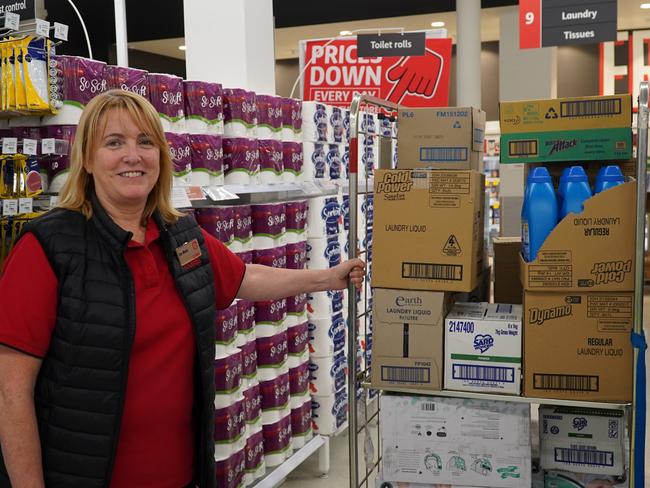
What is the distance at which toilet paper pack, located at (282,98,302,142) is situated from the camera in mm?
3570

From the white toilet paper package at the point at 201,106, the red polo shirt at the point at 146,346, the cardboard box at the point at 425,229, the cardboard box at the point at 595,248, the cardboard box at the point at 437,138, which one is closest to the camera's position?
the red polo shirt at the point at 146,346

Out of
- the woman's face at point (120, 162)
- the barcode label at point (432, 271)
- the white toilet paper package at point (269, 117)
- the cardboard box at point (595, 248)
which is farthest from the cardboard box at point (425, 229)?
the white toilet paper package at point (269, 117)

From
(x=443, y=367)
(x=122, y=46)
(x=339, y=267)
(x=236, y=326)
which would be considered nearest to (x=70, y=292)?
(x=339, y=267)

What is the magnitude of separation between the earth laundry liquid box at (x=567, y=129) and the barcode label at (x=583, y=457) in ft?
2.97

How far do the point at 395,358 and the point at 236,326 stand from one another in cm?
103

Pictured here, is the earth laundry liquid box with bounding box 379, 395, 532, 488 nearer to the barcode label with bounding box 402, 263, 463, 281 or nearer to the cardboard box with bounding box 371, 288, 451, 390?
the cardboard box with bounding box 371, 288, 451, 390

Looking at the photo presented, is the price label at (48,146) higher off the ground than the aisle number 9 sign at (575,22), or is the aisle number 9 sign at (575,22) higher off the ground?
the aisle number 9 sign at (575,22)

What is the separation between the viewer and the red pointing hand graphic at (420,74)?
7.16m

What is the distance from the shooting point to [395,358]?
230cm

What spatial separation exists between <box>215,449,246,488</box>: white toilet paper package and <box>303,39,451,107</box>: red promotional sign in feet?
15.1

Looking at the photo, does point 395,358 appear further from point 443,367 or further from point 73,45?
point 73,45

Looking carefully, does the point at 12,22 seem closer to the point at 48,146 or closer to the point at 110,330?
the point at 48,146

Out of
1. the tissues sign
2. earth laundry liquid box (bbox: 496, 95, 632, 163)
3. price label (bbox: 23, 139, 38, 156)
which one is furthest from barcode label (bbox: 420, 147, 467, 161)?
the tissues sign

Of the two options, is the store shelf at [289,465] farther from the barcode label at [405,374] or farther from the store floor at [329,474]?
the barcode label at [405,374]
